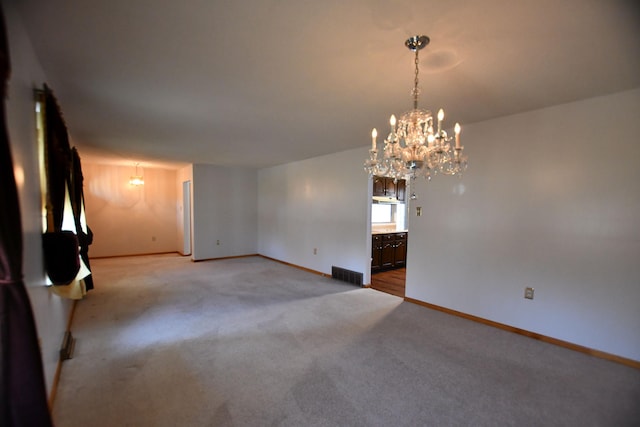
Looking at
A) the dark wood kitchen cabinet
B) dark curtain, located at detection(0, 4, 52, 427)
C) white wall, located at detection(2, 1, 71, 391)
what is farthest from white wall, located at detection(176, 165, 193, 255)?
dark curtain, located at detection(0, 4, 52, 427)

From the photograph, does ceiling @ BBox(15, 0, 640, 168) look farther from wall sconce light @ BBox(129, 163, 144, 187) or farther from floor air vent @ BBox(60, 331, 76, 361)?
wall sconce light @ BBox(129, 163, 144, 187)

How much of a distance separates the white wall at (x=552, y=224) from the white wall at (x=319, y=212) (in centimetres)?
141

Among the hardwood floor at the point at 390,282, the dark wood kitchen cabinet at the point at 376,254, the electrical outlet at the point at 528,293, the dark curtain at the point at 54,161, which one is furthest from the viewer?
the dark wood kitchen cabinet at the point at 376,254

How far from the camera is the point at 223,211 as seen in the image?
7.07 m

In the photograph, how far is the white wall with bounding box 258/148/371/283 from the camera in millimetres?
4758

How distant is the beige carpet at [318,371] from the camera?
72.2 inches

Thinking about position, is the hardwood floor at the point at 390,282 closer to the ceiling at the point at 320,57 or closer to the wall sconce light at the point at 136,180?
the ceiling at the point at 320,57

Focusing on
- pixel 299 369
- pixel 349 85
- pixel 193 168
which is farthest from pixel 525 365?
pixel 193 168

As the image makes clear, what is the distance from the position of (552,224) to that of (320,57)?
281cm

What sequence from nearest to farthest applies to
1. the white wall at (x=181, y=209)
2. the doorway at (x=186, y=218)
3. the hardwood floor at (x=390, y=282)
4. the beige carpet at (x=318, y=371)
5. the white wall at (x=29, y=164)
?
the white wall at (x=29, y=164)
the beige carpet at (x=318, y=371)
the hardwood floor at (x=390, y=282)
the white wall at (x=181, y=209)
the doorway at (x=186, y=218)

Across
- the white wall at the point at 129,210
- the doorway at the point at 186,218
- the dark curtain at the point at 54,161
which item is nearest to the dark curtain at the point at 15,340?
the dark curtain at the point at 54,161

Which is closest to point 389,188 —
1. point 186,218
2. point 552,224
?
point 552,224

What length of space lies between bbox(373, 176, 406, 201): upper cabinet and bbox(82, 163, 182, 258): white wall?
5372mm

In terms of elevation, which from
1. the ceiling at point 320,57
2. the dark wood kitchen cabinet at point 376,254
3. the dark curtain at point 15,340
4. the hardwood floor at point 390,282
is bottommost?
the hardwood floor at point 390,282
